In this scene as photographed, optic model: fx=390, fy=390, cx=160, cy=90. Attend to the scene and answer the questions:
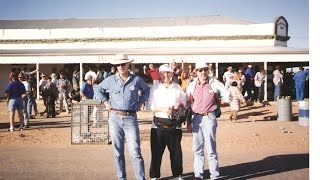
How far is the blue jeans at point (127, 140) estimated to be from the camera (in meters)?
5.21

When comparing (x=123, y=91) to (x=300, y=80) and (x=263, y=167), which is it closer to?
(x=263, y=167)

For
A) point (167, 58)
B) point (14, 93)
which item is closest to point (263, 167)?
point (14, 93)

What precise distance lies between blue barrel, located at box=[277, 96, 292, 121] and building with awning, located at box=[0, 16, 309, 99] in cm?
693

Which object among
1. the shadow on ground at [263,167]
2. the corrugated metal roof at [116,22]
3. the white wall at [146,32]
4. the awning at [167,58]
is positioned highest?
the corrugated metal roof at [116,22]

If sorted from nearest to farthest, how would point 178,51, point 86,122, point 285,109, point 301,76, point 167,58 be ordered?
point 86,122 < point 285,109 < point 301,76 < point 178,51 < point 167,58

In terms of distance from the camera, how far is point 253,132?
10.7 meters

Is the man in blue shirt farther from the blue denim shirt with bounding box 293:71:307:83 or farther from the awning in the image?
the awning

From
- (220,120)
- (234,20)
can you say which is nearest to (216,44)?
(234,20)

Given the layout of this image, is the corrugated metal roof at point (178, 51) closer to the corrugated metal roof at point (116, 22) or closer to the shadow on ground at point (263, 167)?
the corrugated metal roof at point (116, 22)

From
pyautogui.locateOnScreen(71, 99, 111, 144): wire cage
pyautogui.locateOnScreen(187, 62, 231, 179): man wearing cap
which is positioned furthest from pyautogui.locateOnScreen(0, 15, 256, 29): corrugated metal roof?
pyautogui.locateOnScreen(187, 62, 231, 179): man wearing cap

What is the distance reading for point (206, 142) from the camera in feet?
18.3

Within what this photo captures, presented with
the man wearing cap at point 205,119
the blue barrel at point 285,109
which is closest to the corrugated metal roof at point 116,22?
the blue barrel at point 285,109

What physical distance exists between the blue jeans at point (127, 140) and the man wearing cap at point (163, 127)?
0.42 metres

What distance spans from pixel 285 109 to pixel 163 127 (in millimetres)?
8636
